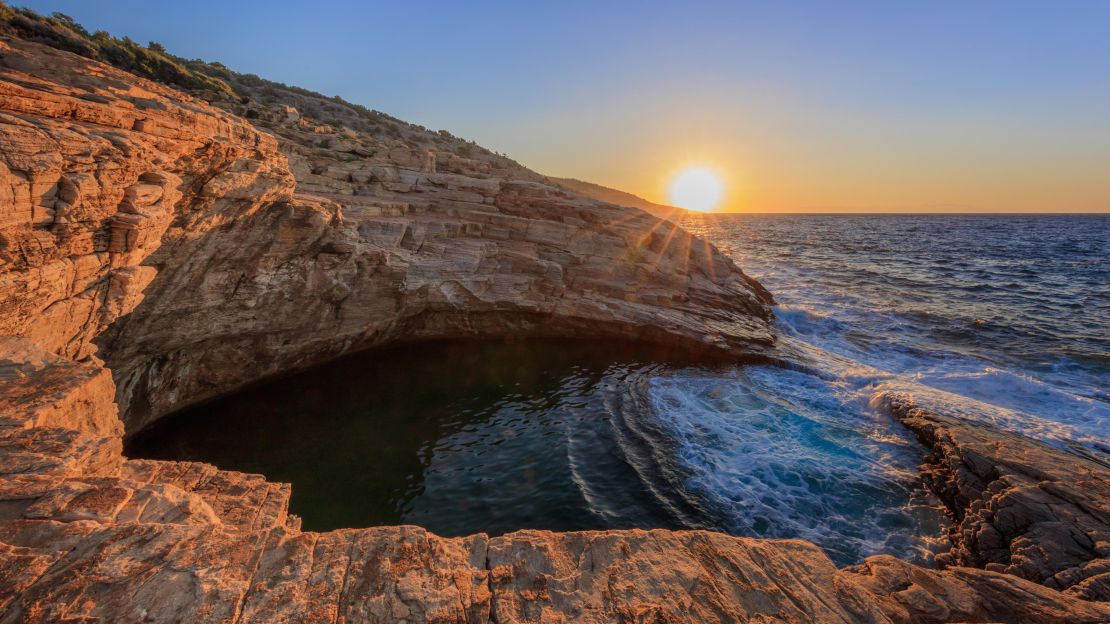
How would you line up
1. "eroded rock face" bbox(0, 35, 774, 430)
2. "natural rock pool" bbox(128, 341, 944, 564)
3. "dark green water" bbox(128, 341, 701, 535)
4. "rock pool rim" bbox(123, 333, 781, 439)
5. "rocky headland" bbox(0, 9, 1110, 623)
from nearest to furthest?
"rocky headland" bbox(0, 9, 1110, 623)
"eroded rock face" bbox(0, 35, 774, 430)
"natural rock pool" bbox(128, 341, 944, 564)
"dark green water" bbox(128, 341, 701, 535)
"rock pool rim" bbox(123, 333, 781, 439)

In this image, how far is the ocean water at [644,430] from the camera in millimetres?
10922

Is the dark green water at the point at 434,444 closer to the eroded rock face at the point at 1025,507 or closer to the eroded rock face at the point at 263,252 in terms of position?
the eroded rock face at the point at 263,252

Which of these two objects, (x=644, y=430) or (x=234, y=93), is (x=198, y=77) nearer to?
(x=234, y=93)

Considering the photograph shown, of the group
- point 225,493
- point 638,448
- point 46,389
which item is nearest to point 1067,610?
point 638,448

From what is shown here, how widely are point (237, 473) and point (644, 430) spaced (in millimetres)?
10595

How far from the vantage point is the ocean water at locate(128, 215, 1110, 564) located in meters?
10.9

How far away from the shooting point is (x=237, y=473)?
855cm

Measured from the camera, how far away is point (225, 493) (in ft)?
25.9

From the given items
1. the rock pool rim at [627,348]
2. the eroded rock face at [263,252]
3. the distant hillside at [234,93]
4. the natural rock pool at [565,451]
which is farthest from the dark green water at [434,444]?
the distant hillside at [234,93]

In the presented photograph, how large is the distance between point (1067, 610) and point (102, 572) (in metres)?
11.8

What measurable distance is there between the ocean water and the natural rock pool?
6cm

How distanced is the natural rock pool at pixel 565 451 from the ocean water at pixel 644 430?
6 centimetres

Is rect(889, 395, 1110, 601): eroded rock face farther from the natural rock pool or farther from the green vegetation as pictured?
the green vegetation

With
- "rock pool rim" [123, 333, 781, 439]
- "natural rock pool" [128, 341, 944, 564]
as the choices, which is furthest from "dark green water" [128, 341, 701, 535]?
"rock pool rim" [123, 333, 781, 439]
